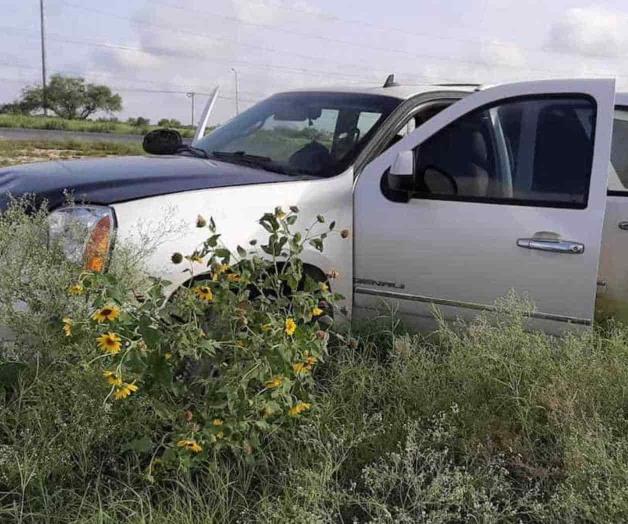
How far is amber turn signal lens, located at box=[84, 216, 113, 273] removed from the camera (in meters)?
3.11

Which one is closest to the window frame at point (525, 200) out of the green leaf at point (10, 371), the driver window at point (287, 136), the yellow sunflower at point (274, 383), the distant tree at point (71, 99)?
the driver window at point (287, 136)

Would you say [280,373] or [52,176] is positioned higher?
[52,176]

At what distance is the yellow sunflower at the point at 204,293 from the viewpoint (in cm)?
275

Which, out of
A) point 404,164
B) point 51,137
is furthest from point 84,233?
point 51,137

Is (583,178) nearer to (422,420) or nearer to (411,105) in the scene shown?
(411,105)

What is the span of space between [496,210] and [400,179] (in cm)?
53

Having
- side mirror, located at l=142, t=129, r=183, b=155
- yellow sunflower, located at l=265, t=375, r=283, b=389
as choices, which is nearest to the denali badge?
yellow sunflower, located at l=265, t=375, r=283, b=389

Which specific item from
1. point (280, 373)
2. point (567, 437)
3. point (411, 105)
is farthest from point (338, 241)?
point (567, 437)

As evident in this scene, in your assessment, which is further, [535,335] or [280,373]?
[535,335]

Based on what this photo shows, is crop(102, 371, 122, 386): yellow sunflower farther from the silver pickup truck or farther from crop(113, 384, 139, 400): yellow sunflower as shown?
the silver pickup truck

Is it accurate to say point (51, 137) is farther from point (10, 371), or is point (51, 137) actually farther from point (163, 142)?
point (10, 371)

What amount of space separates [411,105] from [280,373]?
7.56 ft

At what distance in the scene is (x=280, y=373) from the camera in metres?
2.73

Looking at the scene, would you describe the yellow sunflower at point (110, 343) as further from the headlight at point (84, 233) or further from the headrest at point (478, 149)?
the headrest at point (478, 149)
